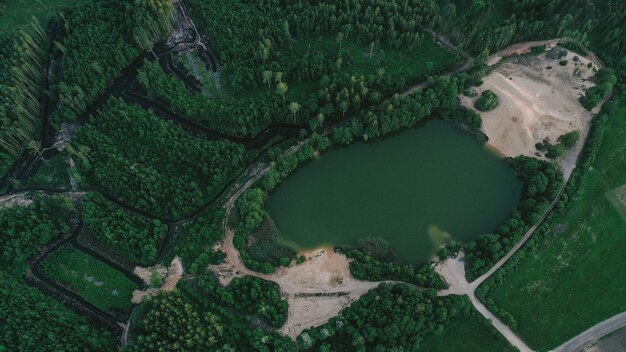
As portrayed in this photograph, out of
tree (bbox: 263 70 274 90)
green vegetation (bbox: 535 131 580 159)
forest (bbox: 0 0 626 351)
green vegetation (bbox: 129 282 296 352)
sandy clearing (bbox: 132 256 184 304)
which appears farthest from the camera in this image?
tree (bbox: 263 70 274 90)

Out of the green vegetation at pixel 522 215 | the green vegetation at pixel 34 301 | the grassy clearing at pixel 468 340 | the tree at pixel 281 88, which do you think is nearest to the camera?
the green vegetation at pixel 34 301

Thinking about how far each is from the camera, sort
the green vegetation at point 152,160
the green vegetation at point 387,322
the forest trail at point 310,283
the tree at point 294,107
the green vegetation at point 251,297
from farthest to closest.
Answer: the tree at point 294,107
the green vegetation at point 152,160
the forest trail at point 310,283
the green vegetation at point 251,297
the green vegetation at point 387,322

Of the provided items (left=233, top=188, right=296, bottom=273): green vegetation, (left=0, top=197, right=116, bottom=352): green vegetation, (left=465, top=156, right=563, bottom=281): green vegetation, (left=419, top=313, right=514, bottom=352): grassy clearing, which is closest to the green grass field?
(left=419, top=313, right=514, bottom=352): grassy clearing

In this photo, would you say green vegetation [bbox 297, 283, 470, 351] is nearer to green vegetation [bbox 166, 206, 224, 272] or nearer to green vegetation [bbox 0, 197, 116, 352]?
green vegetation [bbox 166, 206, 224, 272]

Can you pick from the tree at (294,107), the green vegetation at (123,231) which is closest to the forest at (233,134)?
the green vegetation at (123,231)

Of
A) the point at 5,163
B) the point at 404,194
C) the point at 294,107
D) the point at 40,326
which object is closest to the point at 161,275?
the point at 40,326

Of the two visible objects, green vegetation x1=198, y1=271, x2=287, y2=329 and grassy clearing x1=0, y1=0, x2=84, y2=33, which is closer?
green vegetation x1=198, y1=271, x2=287, y2=329

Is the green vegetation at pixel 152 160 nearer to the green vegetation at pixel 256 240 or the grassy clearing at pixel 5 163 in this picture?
A: the green vegetation at pixel 256 240
